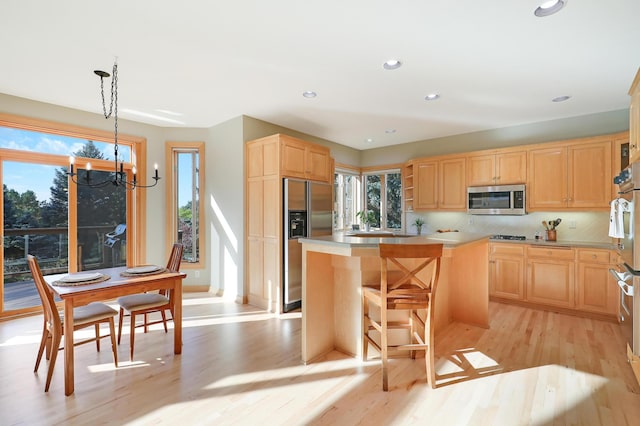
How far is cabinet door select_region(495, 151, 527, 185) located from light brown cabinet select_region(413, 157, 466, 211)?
52 centimetres

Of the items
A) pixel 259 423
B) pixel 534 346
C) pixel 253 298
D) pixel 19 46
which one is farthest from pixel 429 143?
pixel 19 46

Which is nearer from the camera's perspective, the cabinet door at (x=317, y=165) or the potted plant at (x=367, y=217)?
the cabinet door at (x=317, y=165)

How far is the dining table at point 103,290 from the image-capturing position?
2.20m

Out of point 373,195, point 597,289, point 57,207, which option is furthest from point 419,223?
point 57,207

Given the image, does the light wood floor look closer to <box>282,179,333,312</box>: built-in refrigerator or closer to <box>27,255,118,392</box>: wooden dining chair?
<box>27,255,118,392</box>: wooden dining chair

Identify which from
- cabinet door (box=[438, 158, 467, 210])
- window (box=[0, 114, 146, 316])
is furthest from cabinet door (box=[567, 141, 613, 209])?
window (box=[0, 114, 146, 316])

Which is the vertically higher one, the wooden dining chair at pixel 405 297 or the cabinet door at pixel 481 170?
the cabinet door at pixel 481 170

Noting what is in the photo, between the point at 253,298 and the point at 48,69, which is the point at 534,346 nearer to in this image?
the point at 253,298

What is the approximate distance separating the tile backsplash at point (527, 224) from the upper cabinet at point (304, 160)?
2.34 metres

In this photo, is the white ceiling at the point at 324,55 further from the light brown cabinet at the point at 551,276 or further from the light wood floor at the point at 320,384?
the light wood floor at the point at 320,384

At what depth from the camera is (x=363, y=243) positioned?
2.32 metres

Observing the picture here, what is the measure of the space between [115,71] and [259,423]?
11.2 feet

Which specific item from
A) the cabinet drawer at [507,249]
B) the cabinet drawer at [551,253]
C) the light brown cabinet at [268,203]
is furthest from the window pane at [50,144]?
the cabinet drawer at [551,253]

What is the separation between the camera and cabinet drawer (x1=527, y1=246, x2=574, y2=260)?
12.9 feet
